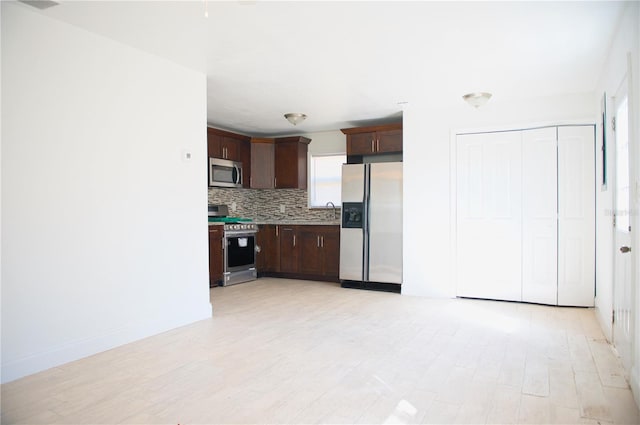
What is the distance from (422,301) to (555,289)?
146 centimetres

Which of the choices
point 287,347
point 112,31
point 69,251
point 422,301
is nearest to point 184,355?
point 287,347

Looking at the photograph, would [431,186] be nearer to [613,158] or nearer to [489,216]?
[489,216]

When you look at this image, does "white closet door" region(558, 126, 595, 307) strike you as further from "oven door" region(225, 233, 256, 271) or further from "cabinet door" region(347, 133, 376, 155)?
"oven door" region(225, 233, 256, 271)

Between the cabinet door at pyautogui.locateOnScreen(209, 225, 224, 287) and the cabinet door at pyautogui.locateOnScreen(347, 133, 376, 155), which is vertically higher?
the cabinet door at pyautogui.locateOnScreen(347, 133, 376, 155)

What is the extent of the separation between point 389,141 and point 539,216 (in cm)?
218

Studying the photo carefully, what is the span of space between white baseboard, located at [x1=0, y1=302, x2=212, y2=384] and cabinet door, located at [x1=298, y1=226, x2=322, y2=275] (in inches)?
104

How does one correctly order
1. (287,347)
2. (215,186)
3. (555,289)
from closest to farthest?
(287,347), (555,289), (215,186)

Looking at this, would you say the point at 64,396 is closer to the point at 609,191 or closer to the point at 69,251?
the point at 69,251

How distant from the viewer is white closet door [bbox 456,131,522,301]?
524 cm

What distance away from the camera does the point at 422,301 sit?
17.5ft

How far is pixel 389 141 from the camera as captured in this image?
6.27 meters

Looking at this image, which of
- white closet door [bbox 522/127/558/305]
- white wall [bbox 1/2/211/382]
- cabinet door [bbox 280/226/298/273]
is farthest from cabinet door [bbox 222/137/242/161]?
white closet door [bbox 522/127/558/305]

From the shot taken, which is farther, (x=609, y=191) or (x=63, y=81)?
(x=609, y=191)

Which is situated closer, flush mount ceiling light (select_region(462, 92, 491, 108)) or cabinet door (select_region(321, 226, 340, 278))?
flush mount ceiling light (select_region(462, 92, 491, 108))
